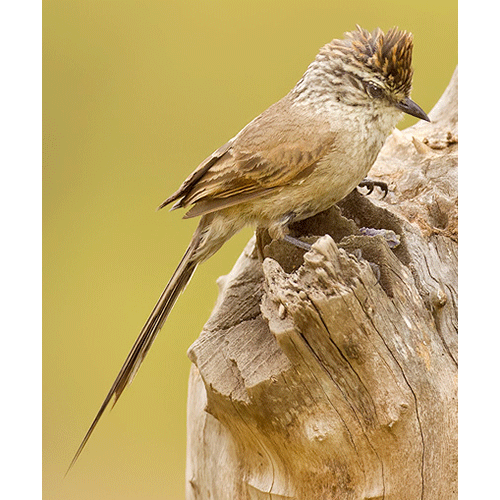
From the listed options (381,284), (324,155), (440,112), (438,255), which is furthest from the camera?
(440,112)

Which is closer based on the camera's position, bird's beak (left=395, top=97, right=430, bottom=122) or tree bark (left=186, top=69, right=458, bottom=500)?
tree bark (left=186, top=69, right=458, bottom=500)

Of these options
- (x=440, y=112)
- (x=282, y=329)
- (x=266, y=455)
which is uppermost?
(x=440, y=112)

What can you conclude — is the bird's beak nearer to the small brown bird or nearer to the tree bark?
the small brown bird

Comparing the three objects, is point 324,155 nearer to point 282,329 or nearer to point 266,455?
point 282,329

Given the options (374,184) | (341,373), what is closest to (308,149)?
(374,184)

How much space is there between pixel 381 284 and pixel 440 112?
1.30 metres

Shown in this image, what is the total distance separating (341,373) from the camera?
171cm

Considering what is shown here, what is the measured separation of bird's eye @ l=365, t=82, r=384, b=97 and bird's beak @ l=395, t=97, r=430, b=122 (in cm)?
6

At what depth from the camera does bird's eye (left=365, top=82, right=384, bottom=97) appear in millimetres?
1981

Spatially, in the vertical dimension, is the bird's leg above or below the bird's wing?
below

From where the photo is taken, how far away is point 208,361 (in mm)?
1901

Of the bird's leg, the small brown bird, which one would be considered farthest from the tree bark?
the bird's leg

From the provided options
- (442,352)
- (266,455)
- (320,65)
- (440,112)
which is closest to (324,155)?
(320,65)

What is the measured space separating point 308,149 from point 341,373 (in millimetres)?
653
